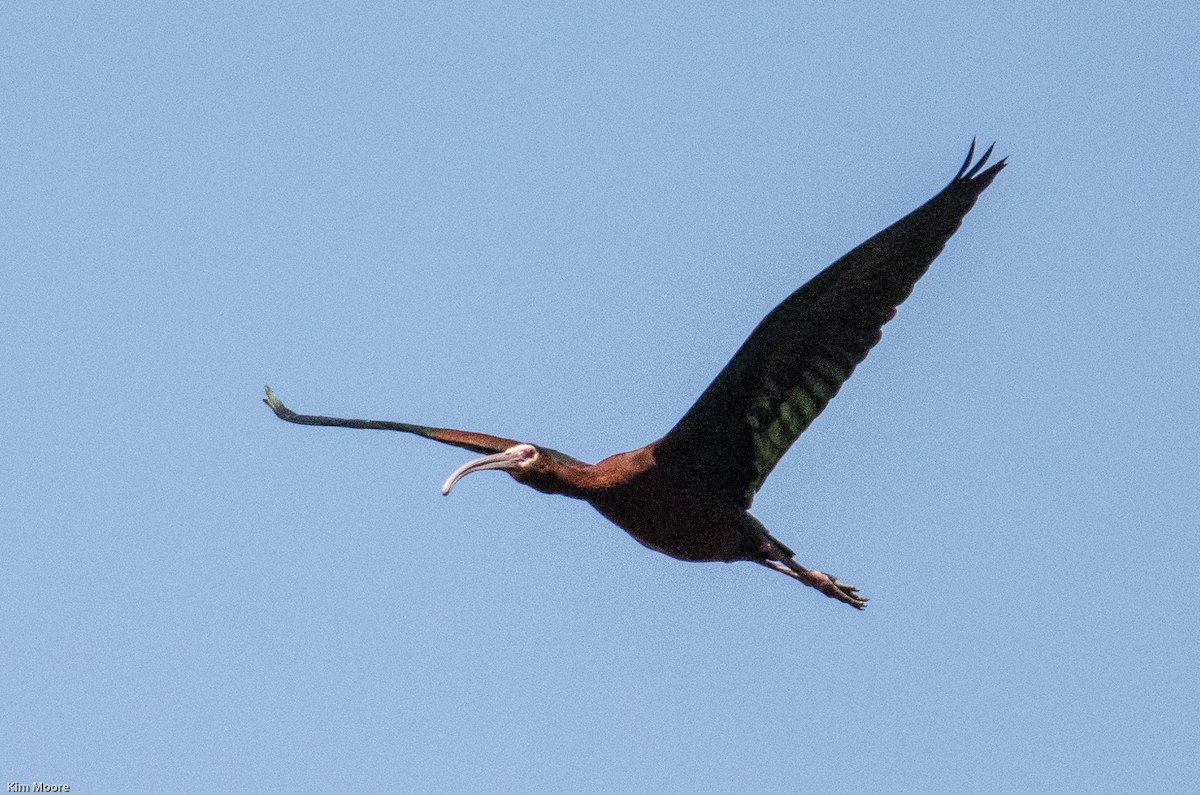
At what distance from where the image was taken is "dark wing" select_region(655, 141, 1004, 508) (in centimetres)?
1373

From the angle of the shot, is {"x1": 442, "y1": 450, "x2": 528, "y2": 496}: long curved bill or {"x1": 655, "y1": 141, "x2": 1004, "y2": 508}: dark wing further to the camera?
{"x1": 442, "y1": 450, "x2": 528, "y2": 496}: long curved bill

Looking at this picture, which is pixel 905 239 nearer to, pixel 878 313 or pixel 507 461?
pixel 878 313

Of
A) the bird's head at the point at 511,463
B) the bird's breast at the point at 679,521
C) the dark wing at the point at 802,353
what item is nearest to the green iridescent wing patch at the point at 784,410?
the dark wing at the point at 802,353

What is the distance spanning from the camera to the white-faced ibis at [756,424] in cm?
1375

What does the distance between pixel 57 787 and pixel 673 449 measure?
574cm

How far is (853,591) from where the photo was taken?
15195mm

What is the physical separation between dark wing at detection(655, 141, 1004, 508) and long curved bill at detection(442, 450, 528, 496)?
105 cm

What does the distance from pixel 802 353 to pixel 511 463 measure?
227 centimetres

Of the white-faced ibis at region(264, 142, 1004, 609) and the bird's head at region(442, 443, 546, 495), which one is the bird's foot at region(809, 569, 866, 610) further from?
the bird's head at region(442, 443, 546, 495)

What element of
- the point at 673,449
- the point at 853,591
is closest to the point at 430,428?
the point at 673,449

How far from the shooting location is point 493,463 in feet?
48.4

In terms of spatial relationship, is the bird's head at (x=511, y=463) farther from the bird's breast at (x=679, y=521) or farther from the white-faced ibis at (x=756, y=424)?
the bird's breast at (x=679, y=521)

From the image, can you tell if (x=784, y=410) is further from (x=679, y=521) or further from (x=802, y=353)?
(x=679, y=521)

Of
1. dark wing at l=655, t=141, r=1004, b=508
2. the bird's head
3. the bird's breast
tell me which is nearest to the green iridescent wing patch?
dark wing at l=655, t=141, r=1004, b=508
